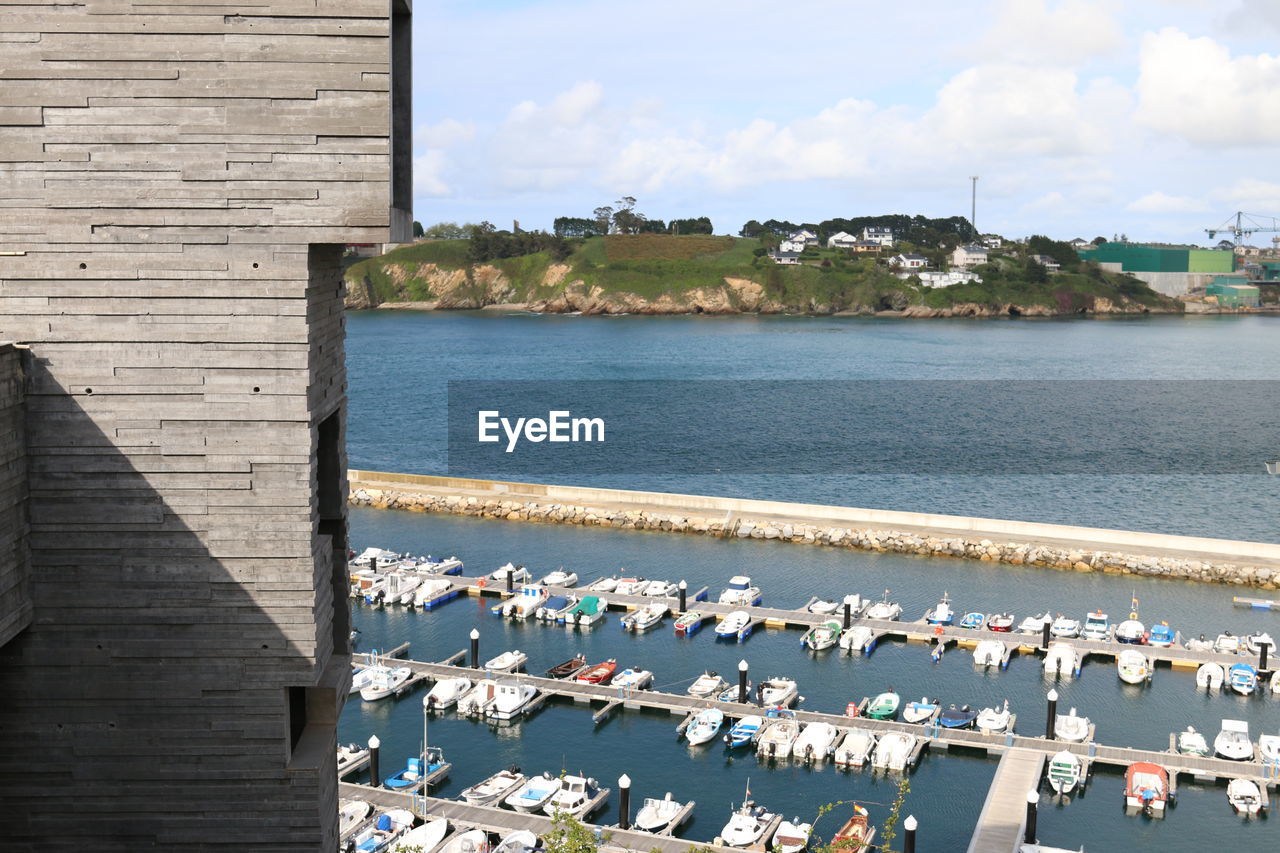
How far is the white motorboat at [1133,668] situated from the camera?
36.6 meters

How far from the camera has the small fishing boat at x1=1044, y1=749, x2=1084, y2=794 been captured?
28.8 metres

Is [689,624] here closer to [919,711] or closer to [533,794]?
[919,711]

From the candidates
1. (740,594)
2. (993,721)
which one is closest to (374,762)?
(993,721)

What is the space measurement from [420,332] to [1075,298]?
336 feet

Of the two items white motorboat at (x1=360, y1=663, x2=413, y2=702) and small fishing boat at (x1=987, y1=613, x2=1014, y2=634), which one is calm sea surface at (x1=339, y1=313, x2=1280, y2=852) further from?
small fishing boat at (x1=987, y1=613, x2=1014, y2=634)

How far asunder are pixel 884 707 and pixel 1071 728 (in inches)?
186

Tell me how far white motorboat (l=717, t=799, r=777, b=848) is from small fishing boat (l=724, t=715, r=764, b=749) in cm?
439

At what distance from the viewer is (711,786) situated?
29.6 m

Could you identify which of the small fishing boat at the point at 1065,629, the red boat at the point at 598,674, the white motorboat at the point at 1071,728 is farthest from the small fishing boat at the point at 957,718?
the red boat at the point at 598,674

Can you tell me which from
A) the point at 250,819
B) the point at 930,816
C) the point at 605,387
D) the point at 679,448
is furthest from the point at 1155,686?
the point at 605,387

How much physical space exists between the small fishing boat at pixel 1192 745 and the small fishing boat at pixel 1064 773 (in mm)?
3409

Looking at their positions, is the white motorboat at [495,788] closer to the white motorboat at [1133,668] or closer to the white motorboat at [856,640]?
the white motorboat at [856,640]

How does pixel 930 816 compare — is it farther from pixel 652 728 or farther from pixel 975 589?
pixel 975 589

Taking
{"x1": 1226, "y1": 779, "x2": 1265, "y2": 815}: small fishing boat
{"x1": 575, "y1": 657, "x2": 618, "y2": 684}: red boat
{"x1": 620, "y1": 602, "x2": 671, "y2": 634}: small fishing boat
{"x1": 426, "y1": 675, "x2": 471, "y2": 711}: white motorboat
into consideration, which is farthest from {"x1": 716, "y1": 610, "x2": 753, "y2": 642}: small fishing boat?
{"x1": 1226, "y1": 779, "x2": 1265, "y2": 815}: small fishing boat
